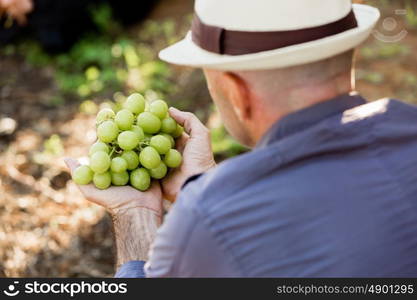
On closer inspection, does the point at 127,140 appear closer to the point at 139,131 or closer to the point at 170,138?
the point at 139,131

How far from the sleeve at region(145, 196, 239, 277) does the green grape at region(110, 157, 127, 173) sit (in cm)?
57

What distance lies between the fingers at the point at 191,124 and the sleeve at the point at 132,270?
514mm

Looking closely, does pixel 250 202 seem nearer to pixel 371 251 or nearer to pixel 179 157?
pixel 371 251

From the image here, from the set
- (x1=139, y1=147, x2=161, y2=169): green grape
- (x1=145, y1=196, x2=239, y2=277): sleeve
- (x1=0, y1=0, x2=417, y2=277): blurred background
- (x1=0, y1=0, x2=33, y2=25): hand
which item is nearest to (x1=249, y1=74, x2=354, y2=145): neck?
(x1=145, y1=196, x2=239, y2=277): sleeve

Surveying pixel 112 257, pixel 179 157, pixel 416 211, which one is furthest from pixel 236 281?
pixel 112 257

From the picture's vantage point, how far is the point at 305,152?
4.77 ft

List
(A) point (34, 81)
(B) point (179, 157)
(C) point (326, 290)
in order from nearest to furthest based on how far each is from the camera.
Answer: (C) point (326, 290) < (B) point (179, 157) < (A) point (34, 81)

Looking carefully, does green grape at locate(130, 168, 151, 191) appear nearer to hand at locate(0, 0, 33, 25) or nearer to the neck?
the neck

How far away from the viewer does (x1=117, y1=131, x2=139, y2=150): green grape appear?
2.06 metres

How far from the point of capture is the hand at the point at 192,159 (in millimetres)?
2225

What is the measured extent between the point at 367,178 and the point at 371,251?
160 millimetres

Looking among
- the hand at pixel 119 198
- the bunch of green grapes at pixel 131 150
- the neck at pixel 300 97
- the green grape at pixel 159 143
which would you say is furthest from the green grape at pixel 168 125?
the neck at pixel 300 97

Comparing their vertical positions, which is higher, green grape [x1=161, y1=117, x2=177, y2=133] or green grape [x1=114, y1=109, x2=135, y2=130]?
green grape [x1=114, y1=109, x2=135, y2=130]

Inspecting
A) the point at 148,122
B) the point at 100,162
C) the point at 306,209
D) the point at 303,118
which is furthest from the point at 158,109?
the point at 306,209
